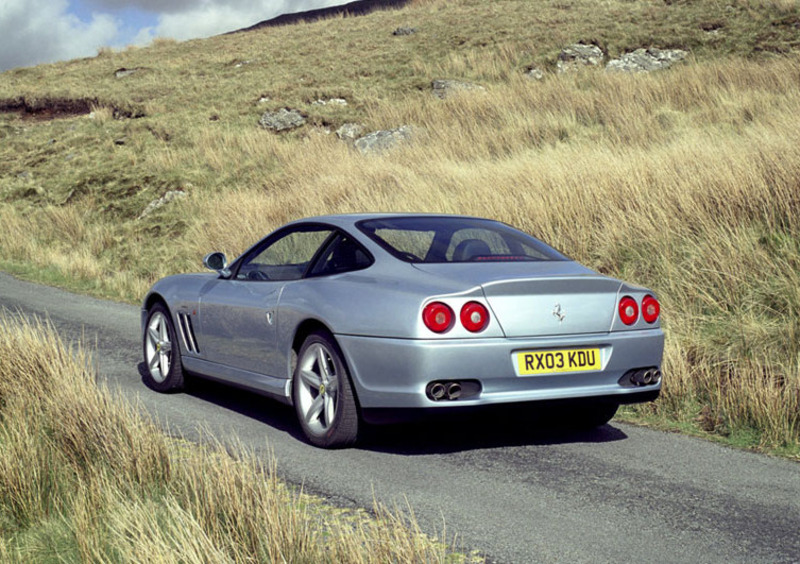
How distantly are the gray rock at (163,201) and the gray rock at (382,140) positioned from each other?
4.57 metres

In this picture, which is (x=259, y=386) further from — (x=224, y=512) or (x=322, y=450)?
(x=224, y=512)

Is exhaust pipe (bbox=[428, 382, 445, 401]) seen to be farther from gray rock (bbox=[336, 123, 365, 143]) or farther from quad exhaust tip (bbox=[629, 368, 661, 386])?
gray rock (bbox=[336, 123, 365, 143])

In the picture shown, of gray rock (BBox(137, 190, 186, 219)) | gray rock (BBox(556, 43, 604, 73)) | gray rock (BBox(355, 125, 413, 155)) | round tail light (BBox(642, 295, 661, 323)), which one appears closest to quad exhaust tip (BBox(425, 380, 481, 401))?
round tail light (BBox(642, 295, 661, 323))

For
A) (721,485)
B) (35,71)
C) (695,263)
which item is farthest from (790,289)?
(35,71)

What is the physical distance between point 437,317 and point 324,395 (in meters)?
0.96

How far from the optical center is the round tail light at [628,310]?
17.9ft

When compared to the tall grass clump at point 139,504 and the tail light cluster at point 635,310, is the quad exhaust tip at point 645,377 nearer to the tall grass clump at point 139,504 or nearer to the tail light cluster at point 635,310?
the tail light cluster at point 635,310

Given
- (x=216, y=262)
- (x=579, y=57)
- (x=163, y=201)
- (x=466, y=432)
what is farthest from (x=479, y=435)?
(x=579, y=57)

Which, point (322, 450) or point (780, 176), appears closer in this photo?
point (322, 450)

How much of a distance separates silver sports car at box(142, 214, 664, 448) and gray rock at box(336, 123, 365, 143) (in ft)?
57.2

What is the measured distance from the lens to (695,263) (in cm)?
884

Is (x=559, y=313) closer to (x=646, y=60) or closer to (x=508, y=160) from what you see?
(x=508, y=160)

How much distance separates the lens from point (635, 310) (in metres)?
5.50

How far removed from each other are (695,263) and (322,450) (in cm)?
490
